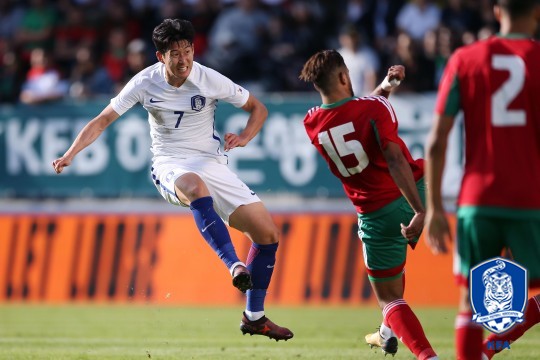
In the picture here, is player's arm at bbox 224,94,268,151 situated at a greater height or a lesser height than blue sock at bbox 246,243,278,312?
greater

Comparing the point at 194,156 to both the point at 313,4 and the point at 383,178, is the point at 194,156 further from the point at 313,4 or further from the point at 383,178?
the point at 313,4

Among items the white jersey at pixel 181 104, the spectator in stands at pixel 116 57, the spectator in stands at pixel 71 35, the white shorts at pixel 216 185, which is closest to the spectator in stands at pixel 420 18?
the spectator in stands at pixel 116 57

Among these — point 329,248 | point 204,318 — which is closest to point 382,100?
point 204,318

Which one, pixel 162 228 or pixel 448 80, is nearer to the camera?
pixel 448 80

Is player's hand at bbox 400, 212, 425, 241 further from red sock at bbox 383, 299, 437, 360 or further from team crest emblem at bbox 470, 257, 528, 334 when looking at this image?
team crest emblem at bbox 470, 257, 528, 334

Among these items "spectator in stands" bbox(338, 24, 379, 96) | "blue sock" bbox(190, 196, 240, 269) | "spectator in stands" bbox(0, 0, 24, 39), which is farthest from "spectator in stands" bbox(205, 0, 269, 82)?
"blue sock" bbox(190, 196, 240, 269)

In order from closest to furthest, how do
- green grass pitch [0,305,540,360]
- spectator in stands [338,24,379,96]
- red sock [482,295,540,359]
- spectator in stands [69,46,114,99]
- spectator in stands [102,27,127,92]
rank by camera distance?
1. red sock [482,295,540,359]
2. green grass pitch [0,305,540,360]
3. spectator in stands [338,24,379,96]
4. spectator in stands [69,46,114,99]
5. spectator in stands [102,27,127,92]

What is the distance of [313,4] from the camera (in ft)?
61.3

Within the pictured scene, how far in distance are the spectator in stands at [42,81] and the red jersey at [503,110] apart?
38.6ft

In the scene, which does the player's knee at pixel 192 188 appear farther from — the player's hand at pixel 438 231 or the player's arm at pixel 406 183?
the player's hand at pixel 438 231

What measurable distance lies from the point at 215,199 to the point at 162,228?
6.55 metres

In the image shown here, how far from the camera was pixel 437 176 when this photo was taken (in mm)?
5965

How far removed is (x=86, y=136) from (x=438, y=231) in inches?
161

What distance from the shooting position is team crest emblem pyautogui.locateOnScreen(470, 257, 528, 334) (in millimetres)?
6078
